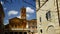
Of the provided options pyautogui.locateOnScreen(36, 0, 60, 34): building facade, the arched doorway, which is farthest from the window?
the arched doorway

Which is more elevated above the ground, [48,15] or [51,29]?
[48,15]

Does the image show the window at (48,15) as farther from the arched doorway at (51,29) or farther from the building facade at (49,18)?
the arched doorway at (51,29)

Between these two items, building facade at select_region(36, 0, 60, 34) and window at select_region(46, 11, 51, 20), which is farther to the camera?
window at select_region(46, 11, 51, 20)

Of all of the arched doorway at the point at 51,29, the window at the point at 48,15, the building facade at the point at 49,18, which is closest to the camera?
the building facade at the point at 49,18

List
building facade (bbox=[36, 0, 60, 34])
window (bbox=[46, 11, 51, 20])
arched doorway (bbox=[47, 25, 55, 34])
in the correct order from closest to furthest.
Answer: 1. building facade (bbox=[36, 0, 60, 34])
2. arched doorway (bbox=[47, 25, 55, 34])
3. window (bbox=[46, 11, 51, 20])

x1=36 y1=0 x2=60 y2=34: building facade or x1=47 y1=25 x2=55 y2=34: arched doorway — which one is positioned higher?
x1=36 y1=0 x2=60 y2=34: building facade

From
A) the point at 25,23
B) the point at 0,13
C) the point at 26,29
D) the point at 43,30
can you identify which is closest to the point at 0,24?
the point at 0,13

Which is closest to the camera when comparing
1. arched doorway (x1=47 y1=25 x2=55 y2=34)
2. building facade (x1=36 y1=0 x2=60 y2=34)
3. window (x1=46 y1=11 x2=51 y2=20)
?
building facade (x1=36 y1=0 x2=60 y2=34)

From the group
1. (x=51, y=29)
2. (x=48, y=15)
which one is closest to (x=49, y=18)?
(x=48, y=15)

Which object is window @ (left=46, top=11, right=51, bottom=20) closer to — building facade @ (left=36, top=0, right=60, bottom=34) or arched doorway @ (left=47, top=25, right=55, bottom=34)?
building facade @ (left=36, top=0, right=60, bottom=34)

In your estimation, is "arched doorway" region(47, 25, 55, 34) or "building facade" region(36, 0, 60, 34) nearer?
"building facade" region(36, 0, 60, 34)

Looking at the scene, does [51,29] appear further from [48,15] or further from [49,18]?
[48,15]

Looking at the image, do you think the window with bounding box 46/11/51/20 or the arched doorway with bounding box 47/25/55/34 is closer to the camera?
the arched doorway with bounding box 47/25/55/34

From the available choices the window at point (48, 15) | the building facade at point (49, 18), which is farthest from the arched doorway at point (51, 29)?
the window at point (48, 15)
